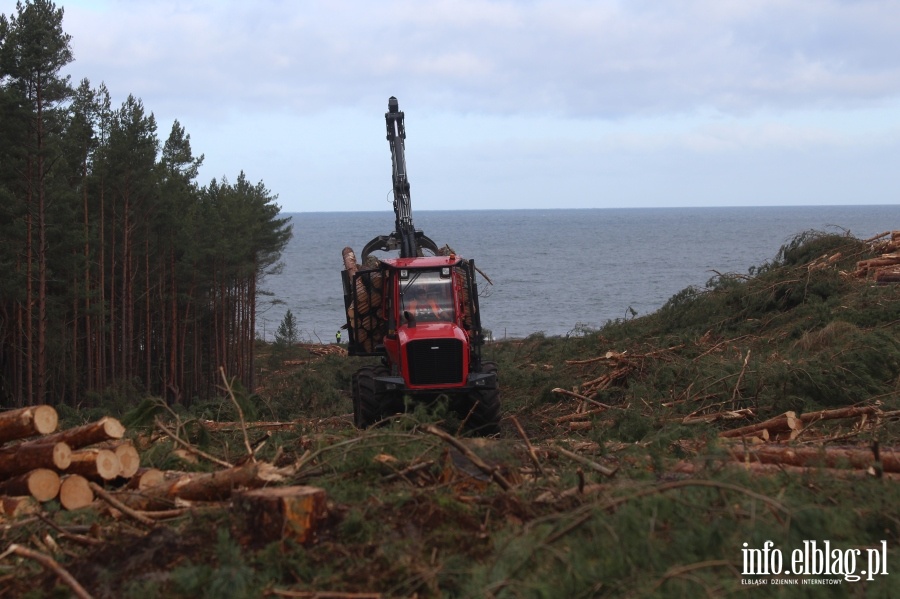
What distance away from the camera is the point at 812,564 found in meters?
5.38

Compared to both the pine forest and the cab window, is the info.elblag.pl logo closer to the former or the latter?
the cab window

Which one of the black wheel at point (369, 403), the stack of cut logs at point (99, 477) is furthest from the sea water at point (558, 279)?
the stack of cut logs at point (99, 477)

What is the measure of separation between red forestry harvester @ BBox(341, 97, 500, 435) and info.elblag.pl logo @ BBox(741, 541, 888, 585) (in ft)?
23.2

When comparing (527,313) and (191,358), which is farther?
(527,313)

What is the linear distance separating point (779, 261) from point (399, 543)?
21.9m

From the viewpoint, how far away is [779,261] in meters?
25.6

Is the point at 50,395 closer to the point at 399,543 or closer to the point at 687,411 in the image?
the point at 687,411

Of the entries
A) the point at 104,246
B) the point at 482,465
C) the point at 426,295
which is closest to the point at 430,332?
the point at 426,295

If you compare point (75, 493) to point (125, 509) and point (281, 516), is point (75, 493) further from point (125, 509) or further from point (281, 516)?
point (281, 516)

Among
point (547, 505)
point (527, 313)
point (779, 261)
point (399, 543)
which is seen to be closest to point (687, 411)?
point (547, 505)

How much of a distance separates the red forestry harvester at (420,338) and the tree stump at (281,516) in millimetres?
6292

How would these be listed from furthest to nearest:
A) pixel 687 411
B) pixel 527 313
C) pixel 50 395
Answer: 1. pixel 527 313
2. pixel 50 395
3. pixel 687 411

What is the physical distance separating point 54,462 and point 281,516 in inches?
106

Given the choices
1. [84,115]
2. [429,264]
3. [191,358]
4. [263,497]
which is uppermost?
[84,115]
